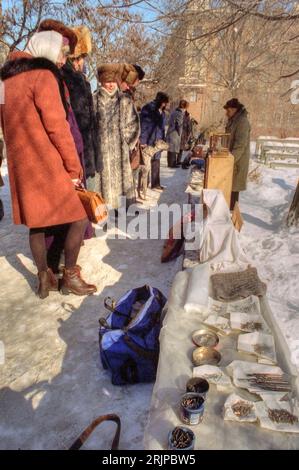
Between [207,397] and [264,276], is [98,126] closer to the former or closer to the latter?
[264,276]

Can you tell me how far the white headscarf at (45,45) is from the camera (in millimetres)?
2742

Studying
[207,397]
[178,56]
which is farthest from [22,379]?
[178,56]

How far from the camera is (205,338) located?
7.52ft

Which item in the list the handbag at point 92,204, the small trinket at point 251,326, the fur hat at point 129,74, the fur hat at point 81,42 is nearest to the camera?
the small trinket at point 251,326

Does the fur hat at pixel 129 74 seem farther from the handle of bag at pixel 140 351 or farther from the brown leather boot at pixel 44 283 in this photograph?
the handle of bag at pixel 140 351

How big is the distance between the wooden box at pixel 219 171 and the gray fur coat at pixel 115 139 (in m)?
1.28

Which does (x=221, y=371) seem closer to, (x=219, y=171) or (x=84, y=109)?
(x=219, y=171)

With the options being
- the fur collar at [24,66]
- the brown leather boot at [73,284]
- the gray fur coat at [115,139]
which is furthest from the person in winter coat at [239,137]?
the fur collar at [24,66]

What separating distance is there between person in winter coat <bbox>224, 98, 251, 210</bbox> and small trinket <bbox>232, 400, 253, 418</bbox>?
387 centimetres

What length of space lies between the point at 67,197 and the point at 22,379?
151cm

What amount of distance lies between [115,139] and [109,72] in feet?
2.83

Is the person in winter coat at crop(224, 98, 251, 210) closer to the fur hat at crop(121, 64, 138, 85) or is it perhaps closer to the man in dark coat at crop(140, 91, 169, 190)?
the fur hat at crop(121, 64, 138, 85)

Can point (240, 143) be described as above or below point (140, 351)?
above

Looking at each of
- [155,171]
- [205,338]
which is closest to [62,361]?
[205,338]
